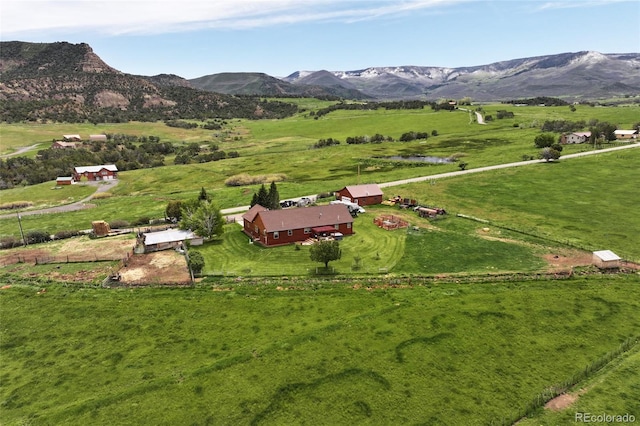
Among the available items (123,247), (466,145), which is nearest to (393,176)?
(466,145)

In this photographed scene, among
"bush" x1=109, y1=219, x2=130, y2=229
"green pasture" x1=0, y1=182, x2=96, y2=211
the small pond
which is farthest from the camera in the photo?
the small pond

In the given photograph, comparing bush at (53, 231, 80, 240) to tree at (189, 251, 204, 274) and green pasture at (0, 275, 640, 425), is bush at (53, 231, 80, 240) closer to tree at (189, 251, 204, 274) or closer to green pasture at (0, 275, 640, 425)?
green pasture at (0, 275, 640, 425)

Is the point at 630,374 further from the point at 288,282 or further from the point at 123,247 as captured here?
the point at 123,247

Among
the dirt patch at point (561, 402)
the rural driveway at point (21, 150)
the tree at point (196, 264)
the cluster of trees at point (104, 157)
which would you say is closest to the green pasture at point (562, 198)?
the dirt patch at point (561, 402)

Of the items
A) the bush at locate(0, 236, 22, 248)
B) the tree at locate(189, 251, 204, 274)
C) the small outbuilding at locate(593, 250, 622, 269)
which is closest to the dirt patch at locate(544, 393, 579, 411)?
the small outbuilding at locate(593, 250, 622, 269)

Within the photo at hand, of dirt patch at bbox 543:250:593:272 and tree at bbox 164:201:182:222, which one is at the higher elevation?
tree at bbox 164:201:182:222

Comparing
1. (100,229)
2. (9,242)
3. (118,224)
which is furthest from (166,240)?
(9,242)

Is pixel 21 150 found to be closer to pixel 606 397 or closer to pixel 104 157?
pixel 104 157

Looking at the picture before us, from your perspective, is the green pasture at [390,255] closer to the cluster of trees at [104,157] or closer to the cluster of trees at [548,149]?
the cluster of trees at [548,149]

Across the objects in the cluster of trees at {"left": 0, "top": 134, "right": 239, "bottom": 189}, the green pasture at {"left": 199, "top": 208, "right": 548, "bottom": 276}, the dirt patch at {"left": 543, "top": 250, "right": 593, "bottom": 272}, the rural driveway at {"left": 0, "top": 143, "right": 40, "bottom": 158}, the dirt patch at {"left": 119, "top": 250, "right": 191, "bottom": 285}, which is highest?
the rural driveway at {"left": 0, "top": 143, "right": 40, "bottom": 158}
